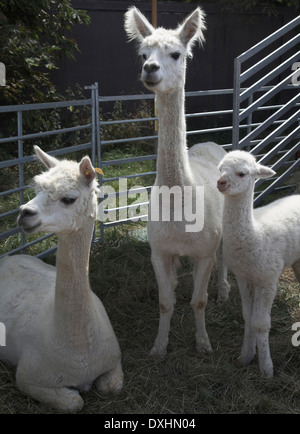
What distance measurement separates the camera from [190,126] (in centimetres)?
1020

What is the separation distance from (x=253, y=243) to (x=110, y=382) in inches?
46.9

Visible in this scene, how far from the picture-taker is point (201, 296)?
3738 mm

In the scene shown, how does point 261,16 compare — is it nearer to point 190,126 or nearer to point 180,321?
point 190,126

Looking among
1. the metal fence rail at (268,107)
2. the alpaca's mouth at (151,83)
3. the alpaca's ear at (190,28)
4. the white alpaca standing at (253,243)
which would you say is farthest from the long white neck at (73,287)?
the metal fence rail at (268,107)

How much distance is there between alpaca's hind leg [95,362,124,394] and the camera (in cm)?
316

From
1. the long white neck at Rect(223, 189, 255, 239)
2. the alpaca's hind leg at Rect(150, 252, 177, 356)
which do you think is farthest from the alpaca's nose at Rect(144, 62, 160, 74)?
the alpaca's hind leg at Rect(150, 252, 177, 356)

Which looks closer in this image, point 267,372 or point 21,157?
point 267,372

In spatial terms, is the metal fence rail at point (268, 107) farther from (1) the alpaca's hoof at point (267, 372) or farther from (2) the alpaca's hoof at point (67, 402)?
(2) the alpaca's hoof at point (67, 402)

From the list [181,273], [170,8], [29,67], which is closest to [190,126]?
[170,8]

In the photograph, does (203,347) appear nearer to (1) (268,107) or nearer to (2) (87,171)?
(2) (87,171)

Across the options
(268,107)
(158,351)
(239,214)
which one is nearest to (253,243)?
(239,214)

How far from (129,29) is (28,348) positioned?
2338 mm
